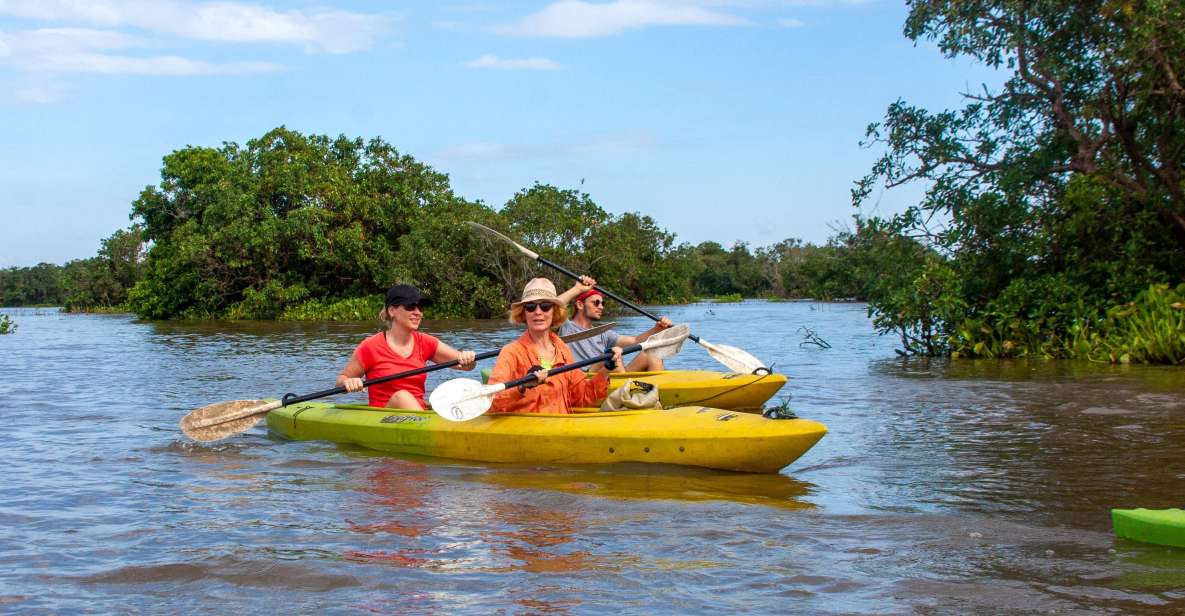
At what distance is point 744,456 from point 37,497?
3.84 m

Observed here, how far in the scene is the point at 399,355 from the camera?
Answer: 7.30 m

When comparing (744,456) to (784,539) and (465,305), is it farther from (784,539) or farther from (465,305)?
(465,305)

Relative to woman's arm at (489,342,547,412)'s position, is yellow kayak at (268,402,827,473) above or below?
below

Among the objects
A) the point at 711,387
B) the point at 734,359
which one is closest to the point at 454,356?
the point at 734,359

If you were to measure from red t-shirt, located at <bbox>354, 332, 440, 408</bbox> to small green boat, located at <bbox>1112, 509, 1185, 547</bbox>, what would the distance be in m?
4.48

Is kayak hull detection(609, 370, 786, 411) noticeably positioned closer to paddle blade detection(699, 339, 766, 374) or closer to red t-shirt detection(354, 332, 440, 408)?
paddle blade detection(699, 339, 766, 374)

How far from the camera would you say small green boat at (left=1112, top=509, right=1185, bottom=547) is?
3.98 metres

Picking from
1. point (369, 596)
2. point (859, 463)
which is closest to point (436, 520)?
point (369, 596)

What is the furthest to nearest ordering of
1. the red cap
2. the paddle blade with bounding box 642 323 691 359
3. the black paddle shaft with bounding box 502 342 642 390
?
the red cap
the paddle blade with bounding box 642 323 691 359
the black paddle shaft with bounding box 502 342 642 390

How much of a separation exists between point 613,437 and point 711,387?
114 inches

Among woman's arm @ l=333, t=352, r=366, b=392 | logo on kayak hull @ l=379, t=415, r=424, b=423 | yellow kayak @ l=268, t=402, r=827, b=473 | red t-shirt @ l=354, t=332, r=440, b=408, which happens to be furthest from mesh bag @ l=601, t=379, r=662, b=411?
woman's arm @ l=333, t=352, r=366, b=392

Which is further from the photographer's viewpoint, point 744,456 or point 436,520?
point 744,456

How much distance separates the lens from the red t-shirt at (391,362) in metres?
7.23

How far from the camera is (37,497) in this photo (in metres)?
5.47
